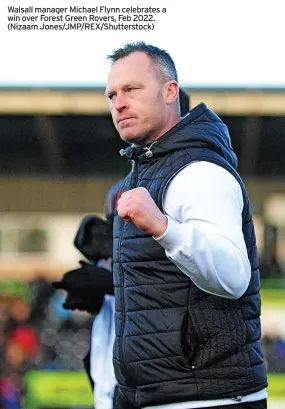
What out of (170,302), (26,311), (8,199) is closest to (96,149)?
(8,199)

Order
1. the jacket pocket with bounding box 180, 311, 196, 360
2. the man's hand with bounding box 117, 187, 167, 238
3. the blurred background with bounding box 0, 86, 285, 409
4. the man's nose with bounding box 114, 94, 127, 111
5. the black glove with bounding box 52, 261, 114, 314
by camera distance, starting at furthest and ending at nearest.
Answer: the blurred background with bounding box 0, 86, 285, 409, the black glove with bounding box 52, 261, 114, 314, the man's nose with bounding box 114, 94, 127, 111, the jacket pocket with bounding box 180, 311, 196, 360, the man's hand with bounding box 117, 187, 167, 238

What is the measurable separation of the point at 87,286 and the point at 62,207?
9.72m

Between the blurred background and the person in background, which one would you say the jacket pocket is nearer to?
the person in background

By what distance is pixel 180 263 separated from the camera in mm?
2119

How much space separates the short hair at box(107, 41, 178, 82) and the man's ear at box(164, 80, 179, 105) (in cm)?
1

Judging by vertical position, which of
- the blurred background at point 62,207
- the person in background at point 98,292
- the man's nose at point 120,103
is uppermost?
the man's nose at point 120,103

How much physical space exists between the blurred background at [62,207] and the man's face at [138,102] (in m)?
6.11

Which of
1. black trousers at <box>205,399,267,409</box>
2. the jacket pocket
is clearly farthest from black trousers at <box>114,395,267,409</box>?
the jacket pocket

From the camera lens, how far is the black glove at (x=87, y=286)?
3619mm

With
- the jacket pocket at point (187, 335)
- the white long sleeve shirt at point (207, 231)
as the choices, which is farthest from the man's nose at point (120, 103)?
the jacket pocket at point (187, 335)

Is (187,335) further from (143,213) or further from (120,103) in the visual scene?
(120,103)

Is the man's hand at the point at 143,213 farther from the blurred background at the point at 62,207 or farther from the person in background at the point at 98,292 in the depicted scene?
the blurred background at the point at 62,207

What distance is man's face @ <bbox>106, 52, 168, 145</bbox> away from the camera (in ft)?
7.95

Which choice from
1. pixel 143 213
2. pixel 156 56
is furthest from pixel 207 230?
pixel 156 56
